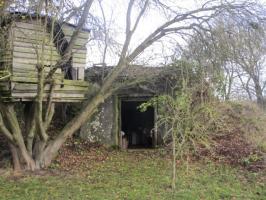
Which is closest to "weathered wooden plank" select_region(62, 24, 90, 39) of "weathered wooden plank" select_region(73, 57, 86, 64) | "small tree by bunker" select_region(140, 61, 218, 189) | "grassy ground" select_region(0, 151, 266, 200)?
"weathered wooden plank" select_region(73, 57, 86, 64)

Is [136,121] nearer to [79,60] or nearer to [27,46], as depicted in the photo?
[79,60]

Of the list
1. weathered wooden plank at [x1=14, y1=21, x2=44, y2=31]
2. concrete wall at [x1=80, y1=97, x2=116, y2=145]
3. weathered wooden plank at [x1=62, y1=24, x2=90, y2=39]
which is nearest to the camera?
weathered wooden plank at [x1=14, y1=21, x2=44, y2=31]

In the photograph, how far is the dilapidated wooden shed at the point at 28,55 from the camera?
8375 mm

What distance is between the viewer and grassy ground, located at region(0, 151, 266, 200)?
312 inches

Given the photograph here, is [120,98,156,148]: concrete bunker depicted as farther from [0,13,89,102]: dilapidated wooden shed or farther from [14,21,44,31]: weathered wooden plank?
[14,21,44,31]: weathered wooden plank

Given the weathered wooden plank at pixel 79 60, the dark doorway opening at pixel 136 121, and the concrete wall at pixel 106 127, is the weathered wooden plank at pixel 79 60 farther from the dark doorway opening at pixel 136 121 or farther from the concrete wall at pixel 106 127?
the dark doorway opening at pixel 136 121

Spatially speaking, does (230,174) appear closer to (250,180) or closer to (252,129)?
(250,180)

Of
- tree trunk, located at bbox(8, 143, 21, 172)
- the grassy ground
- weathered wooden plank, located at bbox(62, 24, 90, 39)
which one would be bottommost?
the grassy ground

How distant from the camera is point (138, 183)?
868 cm

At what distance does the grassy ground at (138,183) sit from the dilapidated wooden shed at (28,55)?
2.01 meters

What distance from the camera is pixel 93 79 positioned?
13.8 metres

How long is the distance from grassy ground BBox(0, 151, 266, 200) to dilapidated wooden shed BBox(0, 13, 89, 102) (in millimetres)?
2012

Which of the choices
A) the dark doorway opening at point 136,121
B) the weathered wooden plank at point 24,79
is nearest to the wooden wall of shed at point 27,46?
the weathered wooden plank at point 24,79

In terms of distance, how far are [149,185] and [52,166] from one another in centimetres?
304
